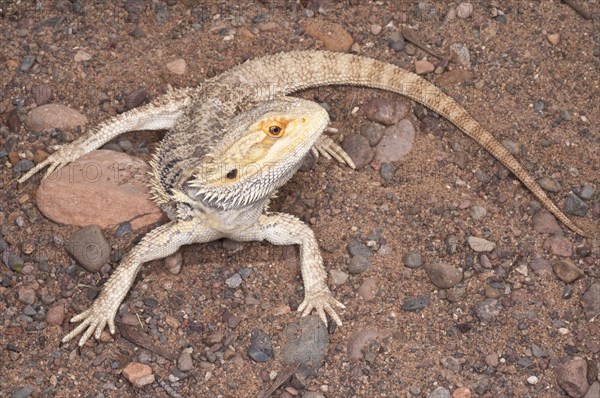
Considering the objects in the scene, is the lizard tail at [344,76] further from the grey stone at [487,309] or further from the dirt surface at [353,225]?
the grey stone at [487,309]

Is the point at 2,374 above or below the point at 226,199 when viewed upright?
below

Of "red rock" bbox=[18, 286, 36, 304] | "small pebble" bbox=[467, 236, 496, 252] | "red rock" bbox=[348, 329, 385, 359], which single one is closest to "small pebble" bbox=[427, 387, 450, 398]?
"red rock" bbox=[348, 329, 385, 359]

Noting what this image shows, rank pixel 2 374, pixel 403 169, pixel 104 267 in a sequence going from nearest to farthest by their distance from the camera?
pixel 2 374 < pixel 104 267 < pixel 403 169

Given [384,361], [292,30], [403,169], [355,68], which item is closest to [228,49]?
[292,30]

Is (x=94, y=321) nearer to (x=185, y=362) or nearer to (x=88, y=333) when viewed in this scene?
(x=88, y=333)

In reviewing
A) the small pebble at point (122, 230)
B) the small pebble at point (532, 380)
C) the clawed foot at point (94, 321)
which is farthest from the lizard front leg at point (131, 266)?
the small pebble at point (532, 380)

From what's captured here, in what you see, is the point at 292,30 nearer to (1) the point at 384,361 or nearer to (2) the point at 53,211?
(2) the point at 53,211
